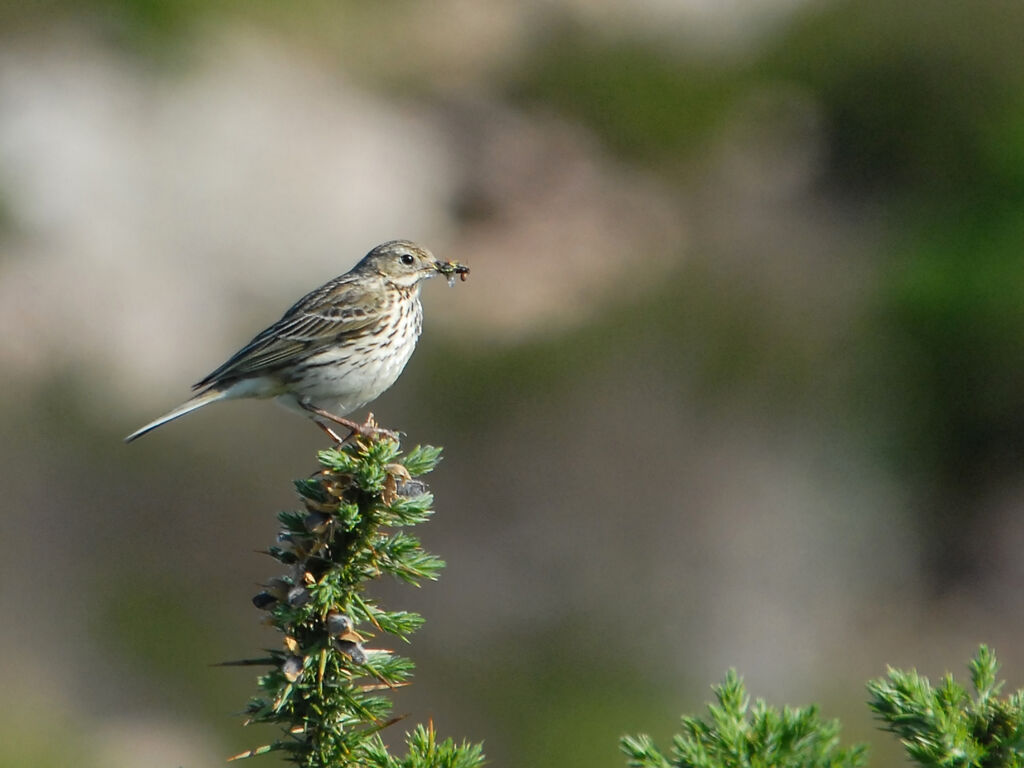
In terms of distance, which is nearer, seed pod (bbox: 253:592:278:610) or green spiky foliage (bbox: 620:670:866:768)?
green spiky foliage (bbox: 620:670:866:768)

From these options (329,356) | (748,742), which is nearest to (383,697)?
(748,742)

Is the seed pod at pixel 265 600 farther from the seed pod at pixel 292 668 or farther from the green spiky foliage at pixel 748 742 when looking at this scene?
the green spiky foliage at pixel 748 742

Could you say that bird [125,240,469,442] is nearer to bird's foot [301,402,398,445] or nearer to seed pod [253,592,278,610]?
bird's foot [301,402,398,445]

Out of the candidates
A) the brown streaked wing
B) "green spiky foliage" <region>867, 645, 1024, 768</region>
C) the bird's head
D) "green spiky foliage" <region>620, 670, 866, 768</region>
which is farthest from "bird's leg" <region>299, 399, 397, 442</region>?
"green spiky foliage" <region>867, 645, 1024, 768</region>

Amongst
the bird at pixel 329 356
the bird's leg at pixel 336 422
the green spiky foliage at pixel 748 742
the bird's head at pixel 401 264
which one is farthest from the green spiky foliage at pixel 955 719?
the bird's head at pixel 401 264

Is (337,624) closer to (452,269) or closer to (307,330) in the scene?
(307,330)

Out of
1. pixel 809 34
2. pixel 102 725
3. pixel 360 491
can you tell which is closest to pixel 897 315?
pixel 809 34

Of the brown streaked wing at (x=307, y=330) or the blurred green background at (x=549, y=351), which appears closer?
the brown streaked wing at (x=307, y=330)
